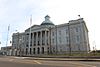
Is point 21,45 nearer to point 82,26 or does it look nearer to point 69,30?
point 69,30

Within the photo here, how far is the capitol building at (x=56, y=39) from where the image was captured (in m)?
71.6

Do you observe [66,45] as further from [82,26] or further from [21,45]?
[21,45]

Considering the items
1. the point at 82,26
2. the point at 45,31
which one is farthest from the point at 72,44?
the point at 45,31

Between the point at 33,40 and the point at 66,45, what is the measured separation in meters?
23.6

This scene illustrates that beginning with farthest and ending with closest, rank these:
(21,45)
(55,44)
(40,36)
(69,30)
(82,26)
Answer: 1. (21,45)
2. (40,36)
3. (55,44)
4. (69,30)
5. (82,26)

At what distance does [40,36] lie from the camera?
89.0m

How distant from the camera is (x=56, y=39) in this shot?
82938mm

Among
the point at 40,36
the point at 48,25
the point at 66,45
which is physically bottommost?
the point at 66,45

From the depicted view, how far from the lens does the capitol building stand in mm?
71606

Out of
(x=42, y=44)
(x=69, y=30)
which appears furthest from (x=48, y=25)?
(x=69, y=30)

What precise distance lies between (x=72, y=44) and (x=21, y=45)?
3957 centimetres

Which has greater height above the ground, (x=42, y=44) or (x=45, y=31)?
(x=45, y=31)

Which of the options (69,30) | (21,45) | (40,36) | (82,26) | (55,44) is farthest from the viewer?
(21,45)

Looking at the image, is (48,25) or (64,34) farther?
(48,25)
